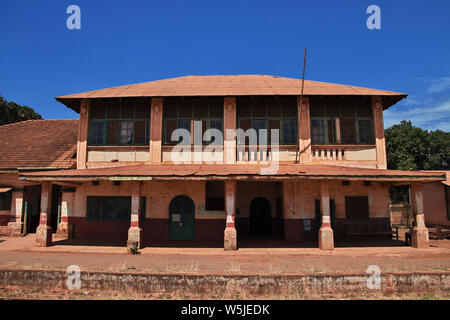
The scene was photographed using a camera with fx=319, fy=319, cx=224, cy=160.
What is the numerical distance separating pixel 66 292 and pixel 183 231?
21.6 ft

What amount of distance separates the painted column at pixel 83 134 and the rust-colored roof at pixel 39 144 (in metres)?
1.27

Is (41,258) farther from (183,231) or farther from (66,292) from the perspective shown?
(183,231)

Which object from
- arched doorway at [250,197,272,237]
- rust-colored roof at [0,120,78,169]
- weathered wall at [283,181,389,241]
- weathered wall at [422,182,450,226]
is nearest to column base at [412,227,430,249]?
weathered wall at [283,181,389,241]

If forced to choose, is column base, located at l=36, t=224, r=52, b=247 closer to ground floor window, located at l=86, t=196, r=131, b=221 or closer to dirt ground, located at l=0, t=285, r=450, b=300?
ground floor window, located at l=86, t=196, r=131, b=221

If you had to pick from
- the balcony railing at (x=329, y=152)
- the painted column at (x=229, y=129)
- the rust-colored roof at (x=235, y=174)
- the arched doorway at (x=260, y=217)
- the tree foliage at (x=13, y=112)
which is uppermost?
the tree foliage at (x=13, y=112)

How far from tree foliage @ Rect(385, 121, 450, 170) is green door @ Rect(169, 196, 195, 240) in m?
26.1

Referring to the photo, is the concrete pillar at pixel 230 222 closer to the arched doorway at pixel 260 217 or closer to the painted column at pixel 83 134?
the arched doorway at pixel 260 217

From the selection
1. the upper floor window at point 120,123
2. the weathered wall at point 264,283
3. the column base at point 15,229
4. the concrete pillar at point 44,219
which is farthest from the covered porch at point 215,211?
the weathered wall at point 264,283

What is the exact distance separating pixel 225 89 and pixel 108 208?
25.3 ft

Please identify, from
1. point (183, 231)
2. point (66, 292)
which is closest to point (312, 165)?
point (183, 231)

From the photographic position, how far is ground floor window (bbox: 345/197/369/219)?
46.7 ft

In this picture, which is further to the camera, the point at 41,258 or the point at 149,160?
the point at 149,160

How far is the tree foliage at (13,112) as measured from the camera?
29.9 metres
